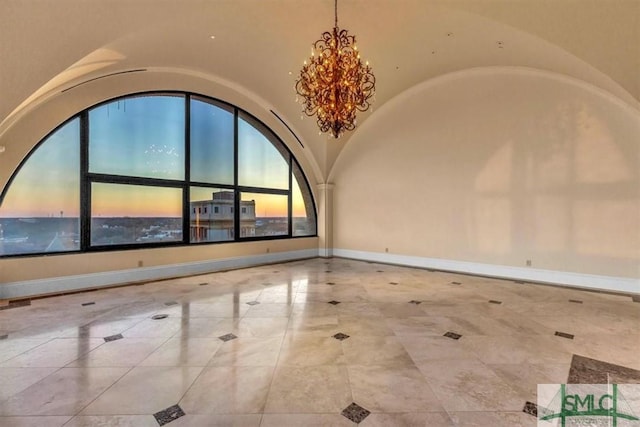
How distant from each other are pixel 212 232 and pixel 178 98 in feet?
10.3

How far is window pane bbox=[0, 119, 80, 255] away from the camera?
4.75 meters

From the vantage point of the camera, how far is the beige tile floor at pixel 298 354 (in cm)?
201

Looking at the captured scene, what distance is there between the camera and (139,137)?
6160 millimetres

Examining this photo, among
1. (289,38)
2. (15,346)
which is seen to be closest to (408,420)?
(15,346)

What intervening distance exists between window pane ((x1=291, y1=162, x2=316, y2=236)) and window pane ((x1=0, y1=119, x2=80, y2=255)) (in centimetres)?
510

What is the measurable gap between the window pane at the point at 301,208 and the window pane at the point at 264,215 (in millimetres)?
315

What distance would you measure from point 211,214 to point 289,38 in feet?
14.0

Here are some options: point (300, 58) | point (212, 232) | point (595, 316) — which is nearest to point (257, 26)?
point (300, 58)

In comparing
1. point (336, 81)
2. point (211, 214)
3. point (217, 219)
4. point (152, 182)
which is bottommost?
point (217, 219)

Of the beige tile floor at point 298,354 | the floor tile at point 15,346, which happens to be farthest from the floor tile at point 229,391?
the floor tile at point 15,346

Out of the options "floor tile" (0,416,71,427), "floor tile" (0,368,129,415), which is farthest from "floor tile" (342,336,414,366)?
"floor tile" (0,416,71,427)

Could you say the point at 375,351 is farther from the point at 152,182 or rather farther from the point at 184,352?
the point at 152,182

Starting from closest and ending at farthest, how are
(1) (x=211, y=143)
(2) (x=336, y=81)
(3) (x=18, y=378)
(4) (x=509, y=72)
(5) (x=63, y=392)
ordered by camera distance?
(5) (x=63, y=392), (3) (x=18, y=378), (2) (x=336, y=81), (4) (x=509, y=72), (1) (x=211, y=143)

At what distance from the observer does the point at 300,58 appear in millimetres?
5645
